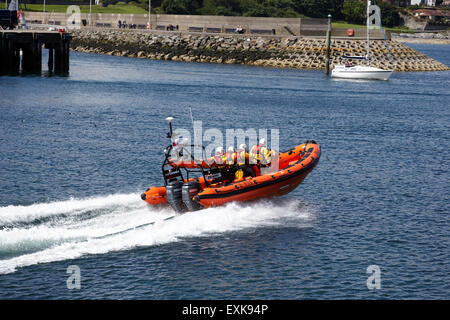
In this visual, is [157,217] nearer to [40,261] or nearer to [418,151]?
[40,261]

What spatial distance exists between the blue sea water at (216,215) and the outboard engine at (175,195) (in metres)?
0.43

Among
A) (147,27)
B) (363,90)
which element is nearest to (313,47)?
→ (363,90)

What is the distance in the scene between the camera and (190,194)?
699 inches

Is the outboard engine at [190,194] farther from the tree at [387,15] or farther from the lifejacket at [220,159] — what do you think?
the tree at [387,15]

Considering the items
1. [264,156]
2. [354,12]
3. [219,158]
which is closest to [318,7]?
[354,12]

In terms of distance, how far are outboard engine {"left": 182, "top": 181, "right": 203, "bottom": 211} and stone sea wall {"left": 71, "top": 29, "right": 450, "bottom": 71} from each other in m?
55.6

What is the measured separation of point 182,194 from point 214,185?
1.48 m

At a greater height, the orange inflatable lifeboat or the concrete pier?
the concrete pier

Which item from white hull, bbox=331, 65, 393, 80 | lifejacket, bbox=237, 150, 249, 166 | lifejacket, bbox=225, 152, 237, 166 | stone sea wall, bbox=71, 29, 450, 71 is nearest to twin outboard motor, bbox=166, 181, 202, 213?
lifejacket, bbox=225, 152, 237, 166

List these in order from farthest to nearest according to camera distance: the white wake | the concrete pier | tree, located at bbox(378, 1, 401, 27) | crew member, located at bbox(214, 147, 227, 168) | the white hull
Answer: tree, located at bbox(378, 1, 401, 27) → the white hull → the concrete pier → crew member, located at bbox(214, 147, 227, 168) → the white wake

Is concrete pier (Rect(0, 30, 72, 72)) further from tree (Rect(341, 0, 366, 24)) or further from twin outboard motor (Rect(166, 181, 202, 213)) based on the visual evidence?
tree (Rect(341, 0, 366, 24))

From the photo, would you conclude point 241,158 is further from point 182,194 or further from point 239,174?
point 182,194

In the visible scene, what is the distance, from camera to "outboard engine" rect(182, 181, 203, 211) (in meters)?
17.7

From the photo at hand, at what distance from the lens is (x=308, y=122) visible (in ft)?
123
